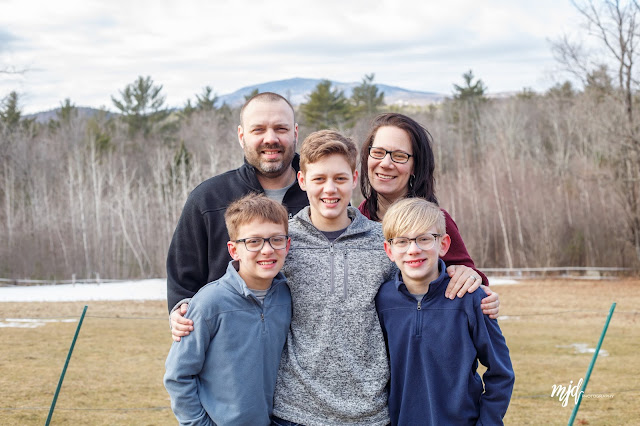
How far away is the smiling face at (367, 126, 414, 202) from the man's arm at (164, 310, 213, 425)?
3.61 ft

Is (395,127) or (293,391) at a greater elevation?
(395,127)

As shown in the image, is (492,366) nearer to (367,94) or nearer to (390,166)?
(390,166)

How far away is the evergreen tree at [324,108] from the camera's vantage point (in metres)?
46.2

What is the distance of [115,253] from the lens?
3238cm

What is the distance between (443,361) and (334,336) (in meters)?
0.46

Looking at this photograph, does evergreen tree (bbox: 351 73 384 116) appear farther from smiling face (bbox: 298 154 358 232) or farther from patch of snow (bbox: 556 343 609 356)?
smiling face (bbox: 298 154 358 232)

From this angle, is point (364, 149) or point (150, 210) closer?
point (364, 149)

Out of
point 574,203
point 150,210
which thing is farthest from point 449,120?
point 150,210

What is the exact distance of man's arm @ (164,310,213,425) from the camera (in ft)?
8.57

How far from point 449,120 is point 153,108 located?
2301 centimetres

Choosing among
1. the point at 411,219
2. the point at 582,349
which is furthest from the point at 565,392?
the point at 411,219

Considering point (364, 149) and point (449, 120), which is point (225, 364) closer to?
point (364, 149)

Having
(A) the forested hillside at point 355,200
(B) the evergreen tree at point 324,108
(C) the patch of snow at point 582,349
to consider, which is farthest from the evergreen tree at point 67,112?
(C) the patch of snow at point 582,349

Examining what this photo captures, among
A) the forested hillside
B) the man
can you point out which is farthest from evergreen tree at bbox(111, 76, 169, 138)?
the man
